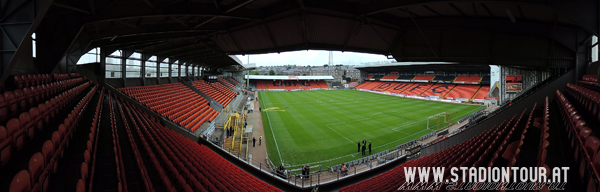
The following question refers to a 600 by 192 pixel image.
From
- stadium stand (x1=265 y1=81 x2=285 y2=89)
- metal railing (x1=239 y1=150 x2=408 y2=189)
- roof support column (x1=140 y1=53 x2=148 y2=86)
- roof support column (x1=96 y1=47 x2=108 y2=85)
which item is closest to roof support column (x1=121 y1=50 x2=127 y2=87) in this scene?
roof support column (x1=96 y1=47 x2=108 y2=85)

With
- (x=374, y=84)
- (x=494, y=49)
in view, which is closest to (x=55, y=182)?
(x=494, y=49)

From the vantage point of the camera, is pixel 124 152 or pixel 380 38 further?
pixel 380 38

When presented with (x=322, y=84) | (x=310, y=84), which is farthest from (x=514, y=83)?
(x=322, y=84)

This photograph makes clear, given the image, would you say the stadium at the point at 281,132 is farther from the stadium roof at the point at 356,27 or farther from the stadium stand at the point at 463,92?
the stadium stand at the point at 463,92

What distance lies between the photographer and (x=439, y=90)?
44.0 m

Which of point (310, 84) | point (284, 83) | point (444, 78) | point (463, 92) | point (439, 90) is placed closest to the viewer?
point (463, 92)

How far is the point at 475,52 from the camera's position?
8.60 metres

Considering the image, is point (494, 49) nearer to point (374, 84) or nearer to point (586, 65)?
point (586, 65)

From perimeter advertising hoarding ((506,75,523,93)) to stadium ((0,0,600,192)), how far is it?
3.13m

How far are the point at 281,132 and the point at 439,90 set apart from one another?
3959 centimetres

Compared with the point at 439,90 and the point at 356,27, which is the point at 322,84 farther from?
the point at 356,27

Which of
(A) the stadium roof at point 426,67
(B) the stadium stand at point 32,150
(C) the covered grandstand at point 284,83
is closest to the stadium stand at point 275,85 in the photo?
(C) the covered grandstand at point 284,83

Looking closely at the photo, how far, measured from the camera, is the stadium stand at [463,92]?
38056mm

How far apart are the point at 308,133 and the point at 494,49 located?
1285 centimetres
